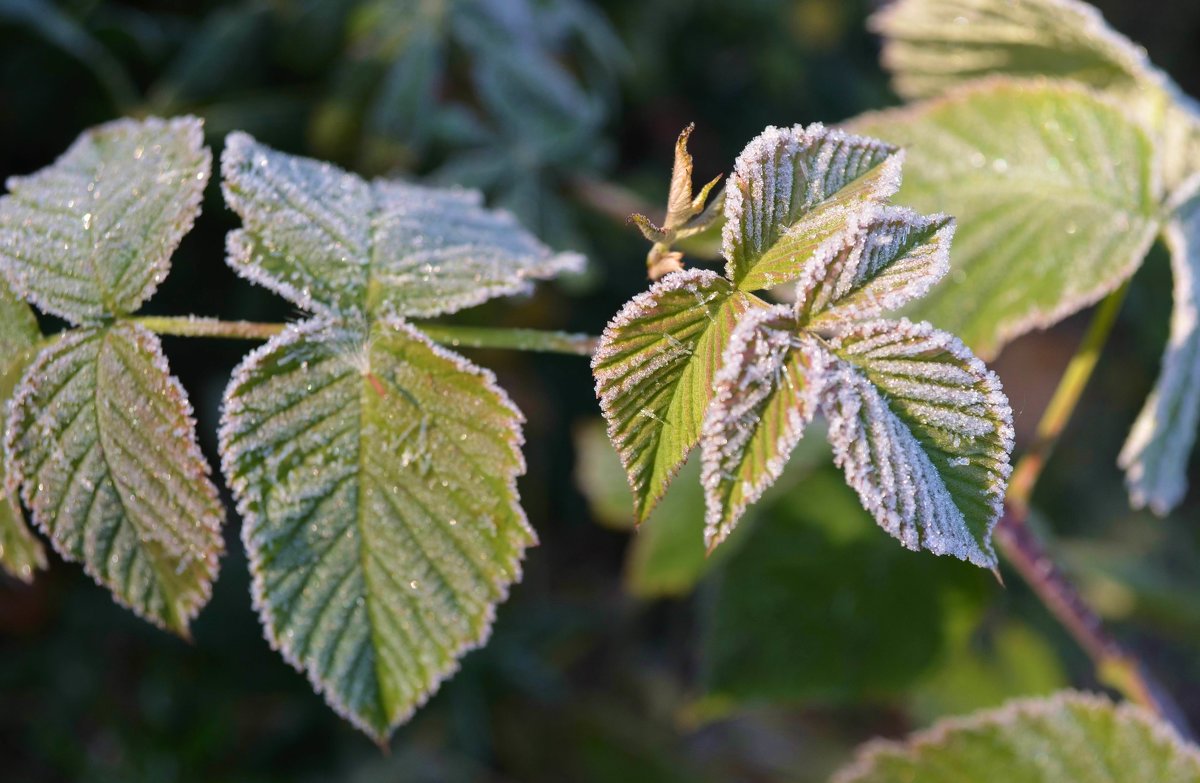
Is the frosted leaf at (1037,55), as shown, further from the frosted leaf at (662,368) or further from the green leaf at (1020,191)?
the frosted leaf at (662,368)

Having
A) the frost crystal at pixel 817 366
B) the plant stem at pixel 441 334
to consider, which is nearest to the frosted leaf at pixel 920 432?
the frost crystal at pixel 817 366

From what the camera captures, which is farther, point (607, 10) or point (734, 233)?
point (607, 10)

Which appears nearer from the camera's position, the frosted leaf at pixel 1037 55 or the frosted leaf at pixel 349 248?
the frosted leaf at pixel 349 248

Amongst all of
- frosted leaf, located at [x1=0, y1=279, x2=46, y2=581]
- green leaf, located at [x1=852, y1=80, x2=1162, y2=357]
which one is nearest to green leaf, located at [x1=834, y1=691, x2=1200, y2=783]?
green leaf, located at [x1=852, y1=80, x2=1162, y2=357]

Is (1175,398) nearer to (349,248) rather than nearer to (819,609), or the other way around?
(819,609)

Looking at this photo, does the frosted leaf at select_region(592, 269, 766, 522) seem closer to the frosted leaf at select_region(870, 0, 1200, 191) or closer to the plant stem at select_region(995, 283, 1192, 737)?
the plant stem at select_region(995, 283, 1192, 737)

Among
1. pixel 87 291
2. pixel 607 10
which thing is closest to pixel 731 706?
pixel 87 291

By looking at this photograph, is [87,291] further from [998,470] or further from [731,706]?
[731,706]

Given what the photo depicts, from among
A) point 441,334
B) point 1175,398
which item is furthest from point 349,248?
point 1175,398
